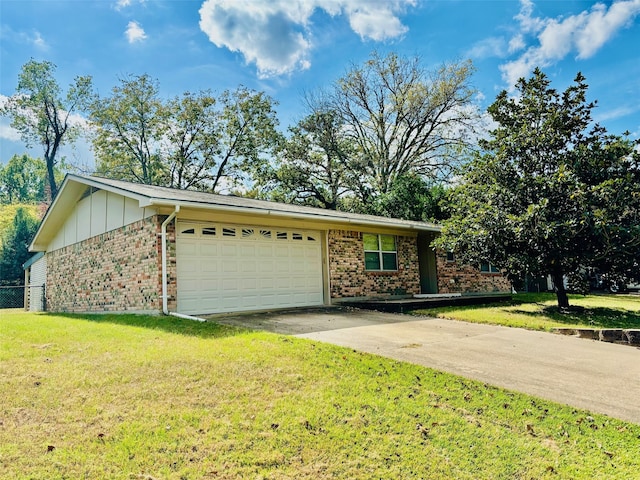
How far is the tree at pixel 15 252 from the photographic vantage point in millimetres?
28234

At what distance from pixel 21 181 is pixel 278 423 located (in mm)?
60421

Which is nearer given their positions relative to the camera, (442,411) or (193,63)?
(442,411)

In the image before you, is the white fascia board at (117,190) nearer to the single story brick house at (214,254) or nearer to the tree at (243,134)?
the single story brick house at (214,254)

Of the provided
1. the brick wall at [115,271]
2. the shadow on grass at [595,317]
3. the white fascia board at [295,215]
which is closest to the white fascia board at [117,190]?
the white fascia board at [295,215]

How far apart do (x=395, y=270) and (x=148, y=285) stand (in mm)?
8029

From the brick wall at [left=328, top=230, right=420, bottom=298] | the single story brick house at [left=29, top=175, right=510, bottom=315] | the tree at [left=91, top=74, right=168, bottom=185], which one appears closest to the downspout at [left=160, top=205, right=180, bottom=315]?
the single story brick house at [left=29, top=175, right=510, bottom=315]

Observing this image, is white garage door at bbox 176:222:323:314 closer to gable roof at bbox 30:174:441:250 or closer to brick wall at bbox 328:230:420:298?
brick wall at bbox 328:230:420:298

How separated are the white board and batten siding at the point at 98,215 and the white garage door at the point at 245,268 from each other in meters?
1.46

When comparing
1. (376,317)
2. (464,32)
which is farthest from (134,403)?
(464,32)

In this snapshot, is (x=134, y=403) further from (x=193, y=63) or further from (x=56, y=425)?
(x=193, y=63)

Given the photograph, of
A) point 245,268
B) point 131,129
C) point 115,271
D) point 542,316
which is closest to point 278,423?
point 245,268

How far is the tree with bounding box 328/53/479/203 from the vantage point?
2827cm

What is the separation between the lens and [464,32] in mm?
14750

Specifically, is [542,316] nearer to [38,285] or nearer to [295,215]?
[295,215]
